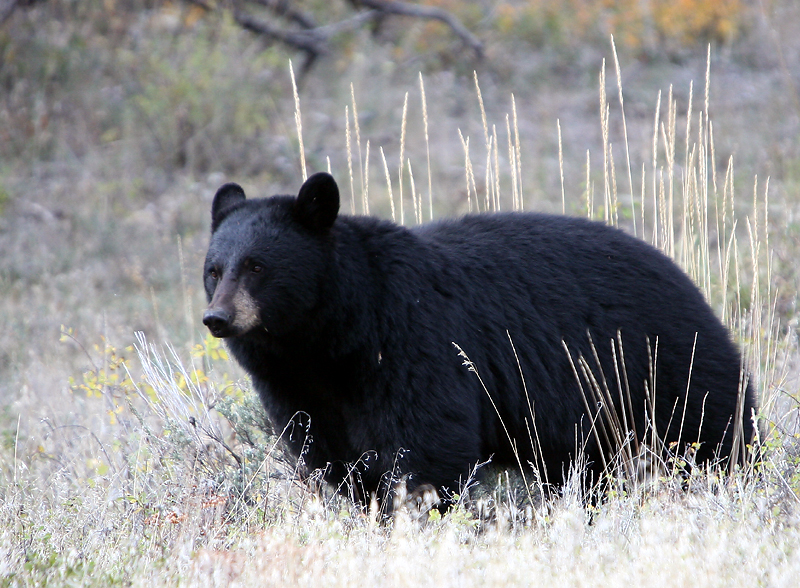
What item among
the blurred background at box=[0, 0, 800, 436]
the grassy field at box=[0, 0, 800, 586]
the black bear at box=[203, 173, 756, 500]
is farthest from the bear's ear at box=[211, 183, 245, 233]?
the blurred background at box=[0, 0, 800, 436]

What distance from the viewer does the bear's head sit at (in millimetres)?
3576

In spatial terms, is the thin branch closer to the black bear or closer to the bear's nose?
the black bear

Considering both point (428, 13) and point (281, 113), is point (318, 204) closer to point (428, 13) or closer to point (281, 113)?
point (281, 113)

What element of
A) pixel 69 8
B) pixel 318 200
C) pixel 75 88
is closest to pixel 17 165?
pixel 75 88

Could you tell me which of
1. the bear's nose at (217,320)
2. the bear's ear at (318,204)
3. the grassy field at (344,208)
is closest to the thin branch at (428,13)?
the grassy field at (344,208)

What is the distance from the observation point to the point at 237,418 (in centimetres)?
452

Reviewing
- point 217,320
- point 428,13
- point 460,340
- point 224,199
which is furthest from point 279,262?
point 428,13

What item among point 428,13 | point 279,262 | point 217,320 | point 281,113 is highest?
point 428,13

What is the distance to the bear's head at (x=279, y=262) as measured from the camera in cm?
358

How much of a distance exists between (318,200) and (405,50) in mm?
10188

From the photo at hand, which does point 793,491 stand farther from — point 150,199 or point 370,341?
point 150,199

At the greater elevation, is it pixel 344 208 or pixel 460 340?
pixel 344 208

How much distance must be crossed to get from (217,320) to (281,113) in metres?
8.81

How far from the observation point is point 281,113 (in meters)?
11.8
